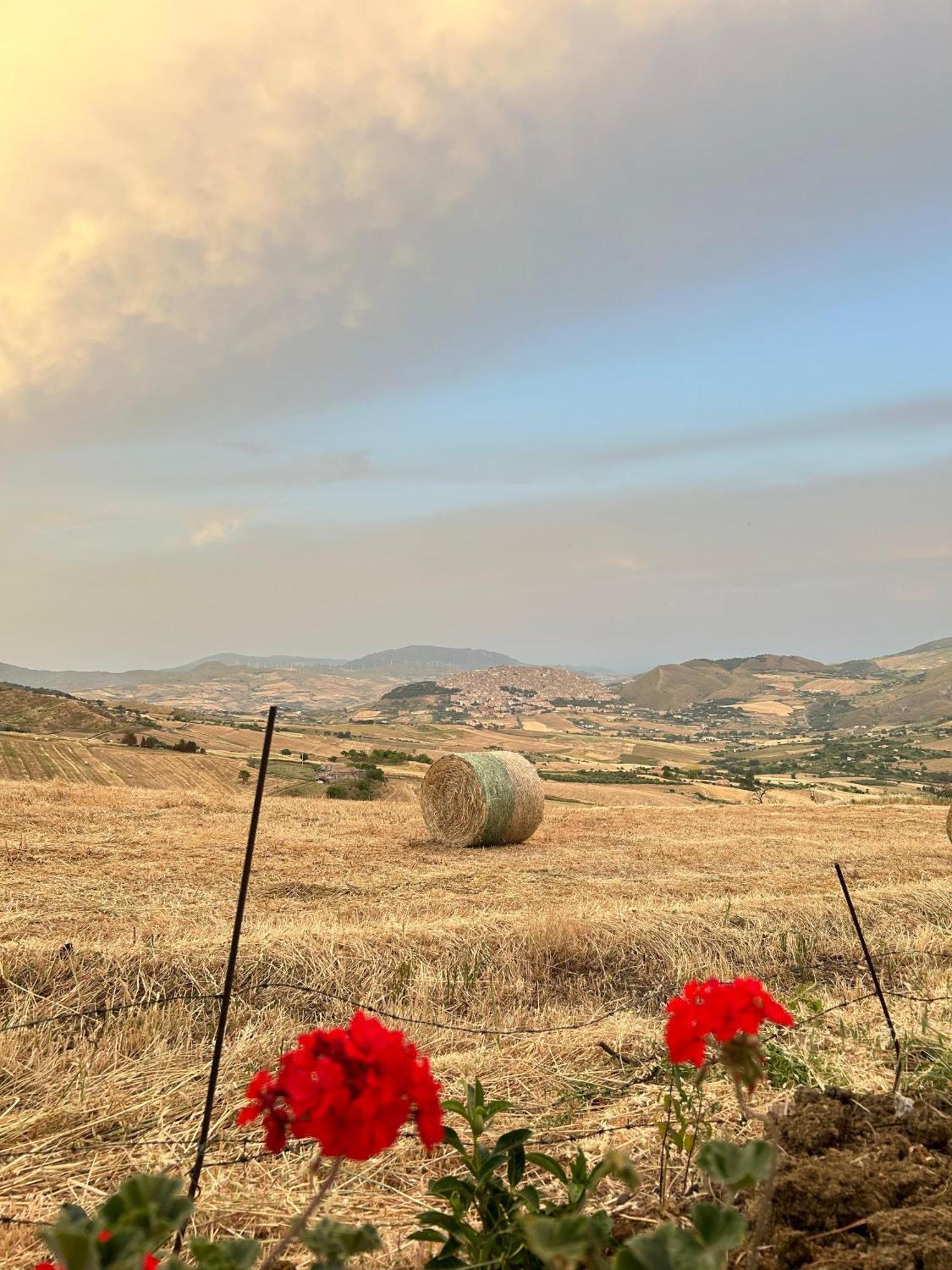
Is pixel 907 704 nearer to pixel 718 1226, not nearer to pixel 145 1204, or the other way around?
pixel 718 1226

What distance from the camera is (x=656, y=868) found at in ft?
41.1

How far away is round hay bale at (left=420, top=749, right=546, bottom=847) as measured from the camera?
1609cm

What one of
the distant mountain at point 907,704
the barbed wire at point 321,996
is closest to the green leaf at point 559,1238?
the barbed wire at point 321,996

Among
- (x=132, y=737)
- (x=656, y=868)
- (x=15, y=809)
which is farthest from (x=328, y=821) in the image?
(x=132, y=737)

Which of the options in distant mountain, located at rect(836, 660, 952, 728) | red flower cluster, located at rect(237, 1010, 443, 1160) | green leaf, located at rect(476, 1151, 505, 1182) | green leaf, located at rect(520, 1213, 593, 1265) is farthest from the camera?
distant mountain, located at rect(836, 660, 952, 728)

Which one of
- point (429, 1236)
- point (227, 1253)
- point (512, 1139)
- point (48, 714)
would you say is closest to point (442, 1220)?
point (429, 1236)

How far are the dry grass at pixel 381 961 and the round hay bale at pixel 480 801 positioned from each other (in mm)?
939

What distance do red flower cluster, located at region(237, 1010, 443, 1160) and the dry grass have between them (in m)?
1.38

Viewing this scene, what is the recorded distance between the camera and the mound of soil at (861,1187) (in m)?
2.31

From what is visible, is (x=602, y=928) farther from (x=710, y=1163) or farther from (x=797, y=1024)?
(x=710, y=1163)

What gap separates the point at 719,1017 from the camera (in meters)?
2.31

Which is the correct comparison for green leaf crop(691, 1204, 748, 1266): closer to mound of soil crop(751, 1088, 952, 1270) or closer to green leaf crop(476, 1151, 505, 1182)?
mound of soil crop(751, 1088, 952, 1270)

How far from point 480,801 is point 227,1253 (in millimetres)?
14941

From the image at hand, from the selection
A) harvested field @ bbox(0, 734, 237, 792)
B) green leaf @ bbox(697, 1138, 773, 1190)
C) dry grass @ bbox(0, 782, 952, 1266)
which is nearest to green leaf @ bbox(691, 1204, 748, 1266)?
green leaf @ bbox(697, 1138, 773, 1190)
